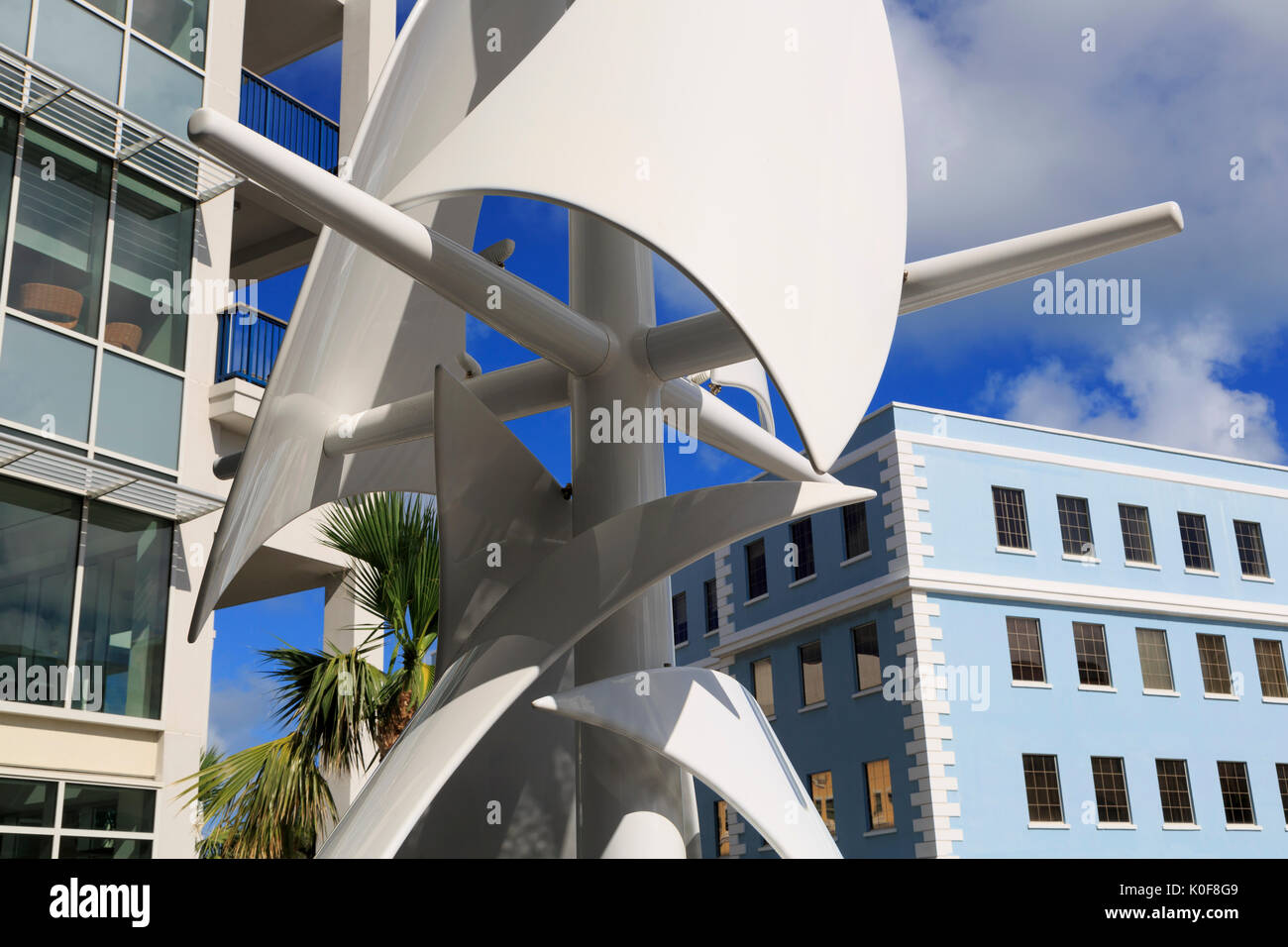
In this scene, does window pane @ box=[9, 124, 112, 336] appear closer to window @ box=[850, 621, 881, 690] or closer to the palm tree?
the palm tree

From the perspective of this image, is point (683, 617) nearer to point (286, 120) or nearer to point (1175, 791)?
point (1175, 791)

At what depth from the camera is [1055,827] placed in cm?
3089

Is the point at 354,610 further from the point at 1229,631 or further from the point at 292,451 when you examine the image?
the point at 1229,631

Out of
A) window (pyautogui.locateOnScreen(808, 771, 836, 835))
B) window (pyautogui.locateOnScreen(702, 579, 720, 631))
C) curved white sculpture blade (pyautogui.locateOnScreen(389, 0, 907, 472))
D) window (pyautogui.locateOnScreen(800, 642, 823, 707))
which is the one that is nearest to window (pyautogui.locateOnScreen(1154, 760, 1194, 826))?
window (pyautogui.locateOnScreen(808, 771, 836, 835))

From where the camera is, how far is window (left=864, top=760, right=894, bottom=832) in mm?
32062

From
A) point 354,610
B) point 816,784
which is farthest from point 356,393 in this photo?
point 816,784

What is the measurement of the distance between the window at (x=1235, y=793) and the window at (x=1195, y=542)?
5712 mm

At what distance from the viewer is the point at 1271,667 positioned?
1435 inches

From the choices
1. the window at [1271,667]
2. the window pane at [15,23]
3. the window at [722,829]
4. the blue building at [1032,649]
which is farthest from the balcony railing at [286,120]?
the window at [1271,667]

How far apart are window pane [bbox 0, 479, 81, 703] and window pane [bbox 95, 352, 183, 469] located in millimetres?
1052

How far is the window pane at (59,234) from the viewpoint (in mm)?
13953

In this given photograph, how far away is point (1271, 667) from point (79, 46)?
3470 cm

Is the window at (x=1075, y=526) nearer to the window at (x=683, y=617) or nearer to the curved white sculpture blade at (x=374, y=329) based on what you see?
the window at (x=683, y=617)
